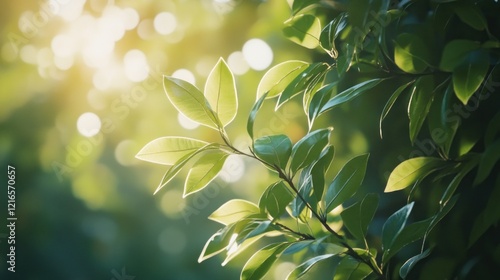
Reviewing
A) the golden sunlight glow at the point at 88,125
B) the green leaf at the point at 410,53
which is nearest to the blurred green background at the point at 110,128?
the golden sunlight glow at the point at 88,125

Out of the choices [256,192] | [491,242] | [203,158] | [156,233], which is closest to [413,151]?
[491,242]

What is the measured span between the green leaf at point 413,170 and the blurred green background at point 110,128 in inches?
23.8

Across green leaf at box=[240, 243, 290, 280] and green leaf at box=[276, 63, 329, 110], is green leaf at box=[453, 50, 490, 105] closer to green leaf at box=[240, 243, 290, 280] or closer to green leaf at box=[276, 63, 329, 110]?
green leaf at box=[276, 63, 329, 110]

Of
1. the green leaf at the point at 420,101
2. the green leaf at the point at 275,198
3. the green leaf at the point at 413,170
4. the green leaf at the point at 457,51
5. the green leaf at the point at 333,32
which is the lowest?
the green leaf at the point at 275,198

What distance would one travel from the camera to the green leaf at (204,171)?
0.59 m

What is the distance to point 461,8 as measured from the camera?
526mm

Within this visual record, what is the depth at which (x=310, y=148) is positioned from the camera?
1.87 feet

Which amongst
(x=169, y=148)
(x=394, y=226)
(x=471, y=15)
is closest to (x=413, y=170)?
(x=394, y=226)

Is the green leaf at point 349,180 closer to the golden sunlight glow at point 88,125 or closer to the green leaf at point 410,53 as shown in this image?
the green leaf at point 410,53

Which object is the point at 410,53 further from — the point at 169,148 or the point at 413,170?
the point at 169,148

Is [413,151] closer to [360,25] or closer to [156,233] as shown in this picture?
[360,25]

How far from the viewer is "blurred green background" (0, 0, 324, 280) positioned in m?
1.32

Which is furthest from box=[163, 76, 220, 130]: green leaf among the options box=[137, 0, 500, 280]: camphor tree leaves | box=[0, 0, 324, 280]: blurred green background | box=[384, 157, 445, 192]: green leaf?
box=[0, 0, 324, 280]: blurred green background

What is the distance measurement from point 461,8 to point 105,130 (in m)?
1.17
